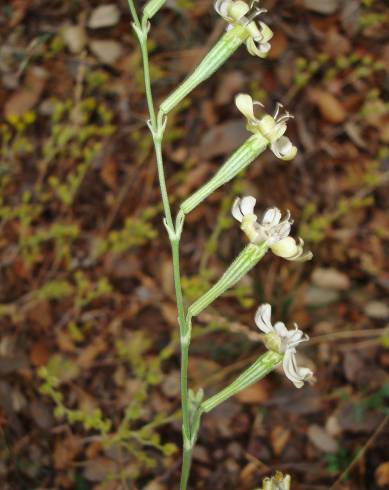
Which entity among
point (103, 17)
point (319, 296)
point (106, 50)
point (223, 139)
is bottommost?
point (319, 296)

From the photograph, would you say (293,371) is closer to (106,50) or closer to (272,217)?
(272,217)

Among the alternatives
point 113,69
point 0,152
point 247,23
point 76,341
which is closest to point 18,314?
point 76,341

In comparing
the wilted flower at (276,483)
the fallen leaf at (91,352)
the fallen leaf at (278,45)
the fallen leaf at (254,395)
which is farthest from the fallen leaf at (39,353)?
the fallen leaf at (278,45)

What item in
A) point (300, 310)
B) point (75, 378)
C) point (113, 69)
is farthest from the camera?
point (113, 69)

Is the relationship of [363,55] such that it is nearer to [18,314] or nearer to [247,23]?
[18,314]

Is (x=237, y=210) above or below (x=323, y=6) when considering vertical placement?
below

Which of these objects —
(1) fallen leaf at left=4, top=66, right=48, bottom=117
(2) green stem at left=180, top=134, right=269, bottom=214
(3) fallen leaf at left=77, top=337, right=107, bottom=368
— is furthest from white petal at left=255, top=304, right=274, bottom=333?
(1) fallen leaf at left=4, top=66, right=48, bottom=117

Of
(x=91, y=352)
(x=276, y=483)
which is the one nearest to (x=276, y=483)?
(x=276, y=483)

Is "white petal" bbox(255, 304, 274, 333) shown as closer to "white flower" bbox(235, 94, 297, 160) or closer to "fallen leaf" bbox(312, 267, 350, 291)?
"white flower" bbox(235, 94, 297, 160)
